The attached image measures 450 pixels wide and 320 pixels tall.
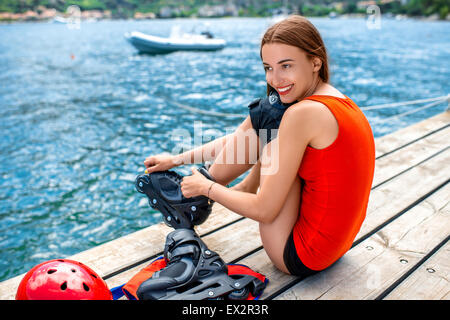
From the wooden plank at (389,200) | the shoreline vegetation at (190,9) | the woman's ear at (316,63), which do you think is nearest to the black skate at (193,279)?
the wooden plank at (389,200)

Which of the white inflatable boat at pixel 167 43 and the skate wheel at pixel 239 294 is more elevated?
the white inflatable boat at pixel 167 43

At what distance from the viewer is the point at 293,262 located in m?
1.56

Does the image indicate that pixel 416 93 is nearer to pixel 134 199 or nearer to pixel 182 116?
pixel 182 116

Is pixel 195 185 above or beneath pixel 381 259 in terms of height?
above

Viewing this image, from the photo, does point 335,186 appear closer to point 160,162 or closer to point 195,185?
point 195,185

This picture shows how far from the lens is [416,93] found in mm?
11008

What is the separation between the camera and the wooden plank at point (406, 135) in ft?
10.8

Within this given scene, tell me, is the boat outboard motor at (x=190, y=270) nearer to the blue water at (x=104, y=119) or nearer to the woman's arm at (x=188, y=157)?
the woman's arm at (x=188, y=157)

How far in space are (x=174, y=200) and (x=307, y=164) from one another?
0.69 metres

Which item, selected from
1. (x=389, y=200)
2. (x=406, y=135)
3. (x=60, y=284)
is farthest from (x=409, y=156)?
(x=60, y=284)

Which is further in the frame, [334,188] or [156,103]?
[156,103]

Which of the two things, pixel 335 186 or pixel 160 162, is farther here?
pixel 160 162

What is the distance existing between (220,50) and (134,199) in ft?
55.9
